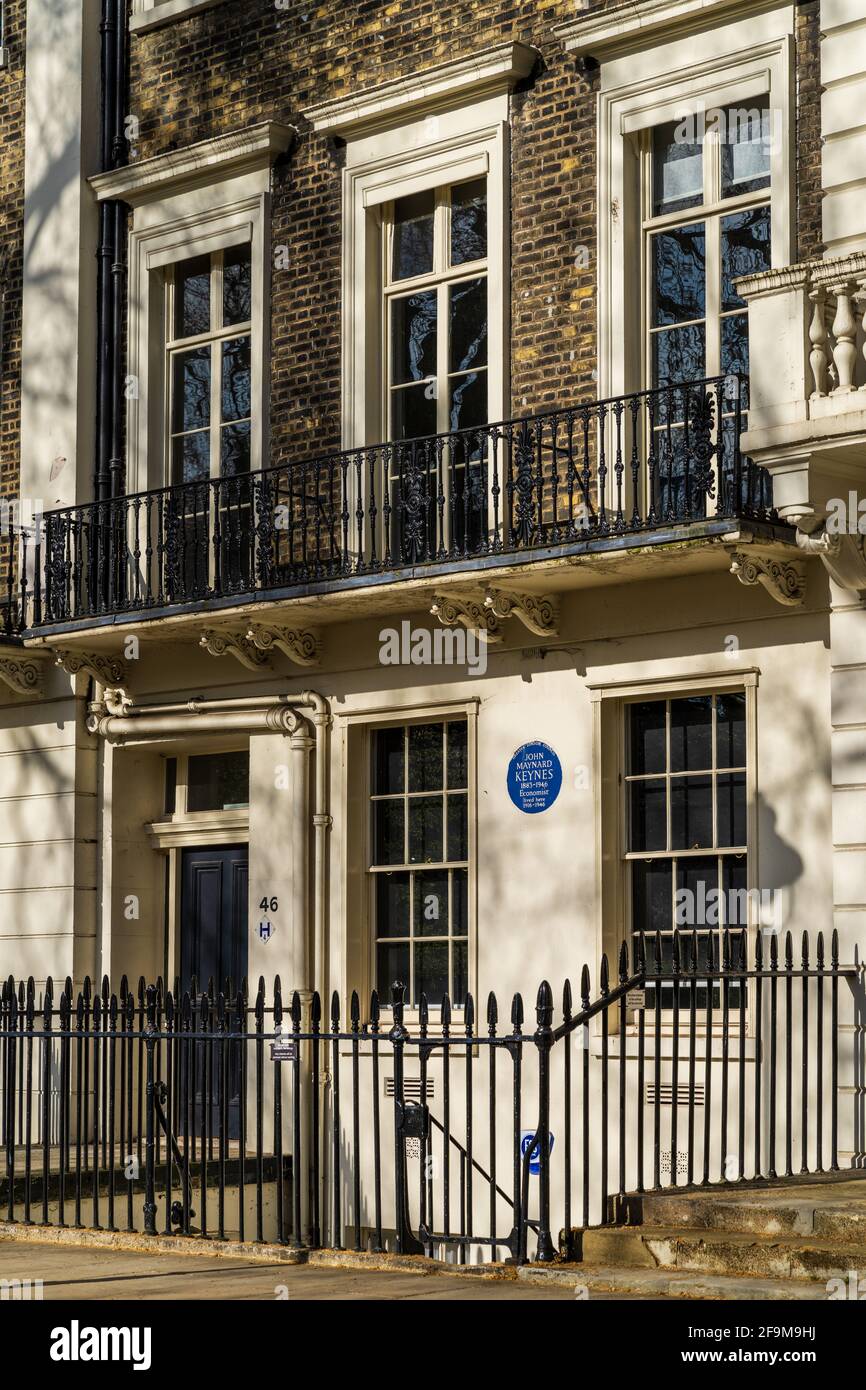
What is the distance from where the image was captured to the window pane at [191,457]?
60.1 ft

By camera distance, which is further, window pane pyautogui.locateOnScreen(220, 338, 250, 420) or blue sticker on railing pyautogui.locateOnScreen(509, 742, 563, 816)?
window pane pyautogui.locateOnScreen(220, 338, 250, 420)

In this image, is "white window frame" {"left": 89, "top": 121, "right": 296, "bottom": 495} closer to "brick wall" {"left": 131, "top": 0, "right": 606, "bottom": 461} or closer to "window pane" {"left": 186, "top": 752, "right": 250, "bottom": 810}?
"brick wall" {"left": 131, "top": 0, "right": 606, "bottom": 461}

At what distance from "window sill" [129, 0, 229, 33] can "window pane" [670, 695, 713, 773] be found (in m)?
7.71

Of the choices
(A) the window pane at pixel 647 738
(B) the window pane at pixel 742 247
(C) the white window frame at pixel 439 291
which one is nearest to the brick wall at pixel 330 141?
(C) the white window frame at pixel 439 291

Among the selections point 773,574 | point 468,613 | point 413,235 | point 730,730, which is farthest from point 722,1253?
point 413,235

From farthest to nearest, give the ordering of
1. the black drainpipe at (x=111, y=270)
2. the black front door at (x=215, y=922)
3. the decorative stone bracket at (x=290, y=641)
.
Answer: the black drainpipe at (x=111, y=270) → the black front door at (x=215, y=922) → the decorative stone bracket at (x=290, y=641)

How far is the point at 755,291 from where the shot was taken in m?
12.8

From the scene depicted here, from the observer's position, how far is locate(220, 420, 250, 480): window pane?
17.9 m

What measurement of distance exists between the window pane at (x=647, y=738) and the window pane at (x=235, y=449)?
14.7ft

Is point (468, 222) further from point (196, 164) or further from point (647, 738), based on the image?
point (647, 738)

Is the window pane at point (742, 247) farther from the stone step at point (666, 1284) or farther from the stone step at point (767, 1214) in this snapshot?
the stone step at point (666, 1284)

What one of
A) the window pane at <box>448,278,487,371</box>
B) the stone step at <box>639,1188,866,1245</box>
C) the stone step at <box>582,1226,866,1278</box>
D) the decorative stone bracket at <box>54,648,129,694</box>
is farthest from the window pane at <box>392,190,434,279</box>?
the stone step at <box>582,1226,866,1278</box>

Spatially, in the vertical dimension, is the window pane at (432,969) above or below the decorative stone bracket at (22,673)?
below
